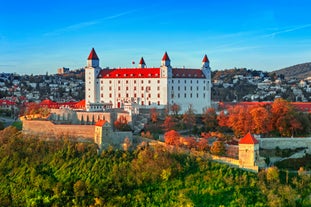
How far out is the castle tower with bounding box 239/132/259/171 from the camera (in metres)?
36.5

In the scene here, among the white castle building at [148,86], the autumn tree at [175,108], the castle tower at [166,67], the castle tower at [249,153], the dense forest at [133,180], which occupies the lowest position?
the dense forest at [133,180]

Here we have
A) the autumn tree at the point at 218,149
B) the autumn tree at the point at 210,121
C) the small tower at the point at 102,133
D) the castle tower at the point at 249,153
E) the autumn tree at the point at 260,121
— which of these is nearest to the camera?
the castle tower at the point at 249,153

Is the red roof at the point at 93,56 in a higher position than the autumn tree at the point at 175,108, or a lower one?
higher

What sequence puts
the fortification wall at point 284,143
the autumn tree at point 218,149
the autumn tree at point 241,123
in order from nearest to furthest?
the autumn tree at point 218,149
the fortification wall at point 284,143
the autumn tree at point 241,123

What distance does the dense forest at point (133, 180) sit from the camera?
3372 cm

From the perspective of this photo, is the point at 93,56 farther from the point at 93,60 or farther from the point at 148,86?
the point at 148,86

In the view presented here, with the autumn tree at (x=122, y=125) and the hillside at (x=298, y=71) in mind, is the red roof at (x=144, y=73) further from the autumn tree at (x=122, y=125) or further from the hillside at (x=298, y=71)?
the hillside at (x=298, y=71)

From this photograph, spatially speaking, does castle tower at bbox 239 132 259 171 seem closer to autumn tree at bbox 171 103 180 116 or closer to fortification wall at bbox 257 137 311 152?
fortification wall at bbox 257 137 311 152

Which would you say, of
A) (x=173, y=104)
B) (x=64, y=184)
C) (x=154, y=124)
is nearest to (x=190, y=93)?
(x=173, y=104)

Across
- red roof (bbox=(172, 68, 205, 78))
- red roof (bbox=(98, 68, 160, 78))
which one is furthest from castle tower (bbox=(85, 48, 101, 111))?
red roof (bbox=(172, 68, 205, 78))

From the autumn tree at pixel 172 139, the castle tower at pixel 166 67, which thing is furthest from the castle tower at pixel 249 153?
the castle tower at pixel 166 67

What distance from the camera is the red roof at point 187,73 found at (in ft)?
189

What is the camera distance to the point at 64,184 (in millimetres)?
36812

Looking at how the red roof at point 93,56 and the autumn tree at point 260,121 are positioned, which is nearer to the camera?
the autumn tree at point 260,121
